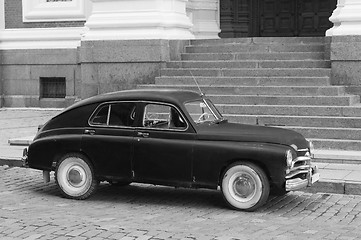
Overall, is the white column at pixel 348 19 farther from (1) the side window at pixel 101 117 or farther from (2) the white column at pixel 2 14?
(2) the white column at pixel 2 14

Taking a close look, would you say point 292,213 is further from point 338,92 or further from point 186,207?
point 338,92

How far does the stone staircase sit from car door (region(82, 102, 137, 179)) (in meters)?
3.99

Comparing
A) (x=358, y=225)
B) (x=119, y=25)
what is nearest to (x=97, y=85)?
(x=119, y=25)

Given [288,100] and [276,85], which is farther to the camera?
[276,85]

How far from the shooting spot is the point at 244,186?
873cm

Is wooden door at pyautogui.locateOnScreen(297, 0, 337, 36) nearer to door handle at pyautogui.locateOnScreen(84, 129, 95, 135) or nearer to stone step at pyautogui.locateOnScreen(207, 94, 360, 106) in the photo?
stone step at pyautogui.locateOnScreen(207, 94, 360, 106)

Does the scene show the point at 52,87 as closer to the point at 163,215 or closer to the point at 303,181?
the point at 163,215

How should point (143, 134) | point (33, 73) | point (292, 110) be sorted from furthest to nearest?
1. point (33, 73)
2. point (292, 110)
3. point (143, 134)

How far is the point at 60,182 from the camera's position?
377 inches

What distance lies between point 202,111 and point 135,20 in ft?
23.8

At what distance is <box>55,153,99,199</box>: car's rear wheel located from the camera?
9.49m

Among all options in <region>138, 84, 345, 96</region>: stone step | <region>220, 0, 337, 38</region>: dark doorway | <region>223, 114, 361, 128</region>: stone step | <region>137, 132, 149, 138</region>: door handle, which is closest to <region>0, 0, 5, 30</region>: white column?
<region>220, 0, 337, 38</region>: dark doorway

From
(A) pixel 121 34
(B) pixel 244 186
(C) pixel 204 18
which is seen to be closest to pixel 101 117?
(B) pixel 244 186

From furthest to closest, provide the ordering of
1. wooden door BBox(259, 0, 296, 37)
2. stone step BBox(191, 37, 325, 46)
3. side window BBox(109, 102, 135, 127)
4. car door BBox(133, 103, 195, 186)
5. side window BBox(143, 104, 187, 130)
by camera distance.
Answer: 1. wooden door BBox(259, 0, 296, 37)
2. stone step BBox(191, 37, 325, 46)
3. side window BBox(109, 102, 135, 127)
4. side window BBox(143, 104, 187, 130)
5. car door BBox(133, 103, 195, 186)
